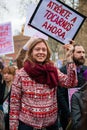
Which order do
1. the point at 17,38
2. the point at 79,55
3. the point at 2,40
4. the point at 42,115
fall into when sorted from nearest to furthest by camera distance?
the point at 42,115 → the point at 79,55 → the point at 2,40 → the point at 17,38

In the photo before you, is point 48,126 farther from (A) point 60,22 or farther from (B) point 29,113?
(A) point 60,22

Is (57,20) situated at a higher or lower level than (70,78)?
higher

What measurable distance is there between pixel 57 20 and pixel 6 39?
3472 mm

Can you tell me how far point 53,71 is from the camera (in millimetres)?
4008

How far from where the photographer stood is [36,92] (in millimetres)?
3861

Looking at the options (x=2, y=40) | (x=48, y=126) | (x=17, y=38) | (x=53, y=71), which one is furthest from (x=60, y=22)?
(x=17, y=38)

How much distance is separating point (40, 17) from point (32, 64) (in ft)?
3.56

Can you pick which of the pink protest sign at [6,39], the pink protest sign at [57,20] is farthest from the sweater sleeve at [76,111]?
the pink protest sign at [6,39]

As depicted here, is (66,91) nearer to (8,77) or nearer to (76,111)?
(8,77)

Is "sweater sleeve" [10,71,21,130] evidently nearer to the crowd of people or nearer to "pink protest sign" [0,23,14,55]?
the crowd of people

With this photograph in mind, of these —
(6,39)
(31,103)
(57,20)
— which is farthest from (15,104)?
(6,39)

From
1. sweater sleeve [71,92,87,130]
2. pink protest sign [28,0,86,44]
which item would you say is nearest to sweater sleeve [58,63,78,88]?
sweater sleeve [71,92,87,130]

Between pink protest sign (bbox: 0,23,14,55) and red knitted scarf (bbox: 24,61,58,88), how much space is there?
423 centimetres

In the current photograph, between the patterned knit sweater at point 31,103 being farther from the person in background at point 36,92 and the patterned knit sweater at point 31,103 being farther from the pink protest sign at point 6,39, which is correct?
the pink protest sign at point 6,39
